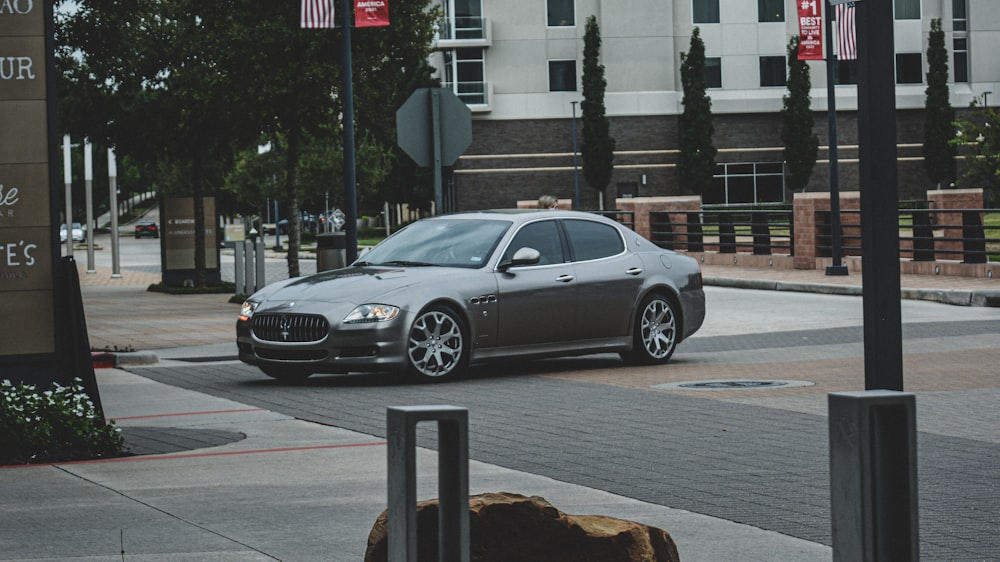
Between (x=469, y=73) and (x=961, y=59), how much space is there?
22314mm

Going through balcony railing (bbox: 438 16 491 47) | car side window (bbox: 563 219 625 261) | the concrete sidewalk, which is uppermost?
balcony railing (bbox: 438 16 491 47)

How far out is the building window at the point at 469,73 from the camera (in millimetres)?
68812

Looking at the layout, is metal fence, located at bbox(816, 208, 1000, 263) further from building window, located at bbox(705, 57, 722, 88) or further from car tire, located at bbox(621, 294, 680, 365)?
building window, located at bbox(705, 57, 722, 88)

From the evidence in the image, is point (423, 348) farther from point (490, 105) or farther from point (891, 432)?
point (490, 105)

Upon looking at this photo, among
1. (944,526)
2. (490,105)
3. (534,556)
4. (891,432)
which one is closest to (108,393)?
(944,526)

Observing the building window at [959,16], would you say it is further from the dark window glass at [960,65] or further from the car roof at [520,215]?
the car roof at [520,215]

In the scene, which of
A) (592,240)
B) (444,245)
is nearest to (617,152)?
(592,240)

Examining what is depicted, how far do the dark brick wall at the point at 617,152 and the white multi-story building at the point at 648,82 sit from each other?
0.21 feet

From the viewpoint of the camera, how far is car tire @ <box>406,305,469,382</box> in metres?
13.2

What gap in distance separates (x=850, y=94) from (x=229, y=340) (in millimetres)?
52971

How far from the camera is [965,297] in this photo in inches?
912

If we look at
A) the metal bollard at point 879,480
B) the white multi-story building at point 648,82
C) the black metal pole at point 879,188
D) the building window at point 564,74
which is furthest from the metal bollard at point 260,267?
the building window at point 564,74

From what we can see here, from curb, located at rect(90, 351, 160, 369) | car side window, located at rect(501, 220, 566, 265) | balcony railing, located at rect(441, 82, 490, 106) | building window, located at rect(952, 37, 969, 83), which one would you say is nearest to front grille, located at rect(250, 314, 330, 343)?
car side window, located at rect(501, 220, 566, 265)

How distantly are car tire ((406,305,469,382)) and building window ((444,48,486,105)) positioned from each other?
55.8 metres
